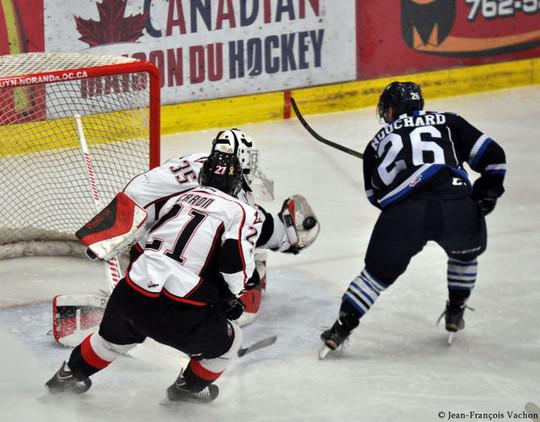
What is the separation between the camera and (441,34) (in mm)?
7605

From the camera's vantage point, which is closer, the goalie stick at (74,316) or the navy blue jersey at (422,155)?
the navy blue jersey at (422,155)

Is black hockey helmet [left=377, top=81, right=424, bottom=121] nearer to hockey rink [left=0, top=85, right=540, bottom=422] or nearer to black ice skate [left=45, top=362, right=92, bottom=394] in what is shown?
hockey rink [left=0, top=85, right=540, bottom=422]

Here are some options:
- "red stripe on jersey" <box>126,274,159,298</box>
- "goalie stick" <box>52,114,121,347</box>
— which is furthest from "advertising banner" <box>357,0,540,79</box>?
"red stripe on jersey" <box>126,274,159,298</box>

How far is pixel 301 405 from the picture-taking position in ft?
14.0

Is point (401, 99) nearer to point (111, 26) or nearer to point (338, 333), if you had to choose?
point (338, 333)

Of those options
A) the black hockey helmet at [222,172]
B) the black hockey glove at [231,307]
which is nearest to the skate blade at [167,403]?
the black hockey glove at [231,307]

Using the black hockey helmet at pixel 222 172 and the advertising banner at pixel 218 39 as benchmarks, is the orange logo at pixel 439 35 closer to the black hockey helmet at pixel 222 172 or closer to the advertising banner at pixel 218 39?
the advertising banner at pixel 218 39

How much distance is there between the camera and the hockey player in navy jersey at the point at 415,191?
4.38m

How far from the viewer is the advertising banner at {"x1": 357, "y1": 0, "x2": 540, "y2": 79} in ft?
24.4

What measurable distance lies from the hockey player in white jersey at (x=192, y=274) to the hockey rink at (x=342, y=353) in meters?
0.34

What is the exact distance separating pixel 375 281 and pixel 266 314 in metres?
0.67

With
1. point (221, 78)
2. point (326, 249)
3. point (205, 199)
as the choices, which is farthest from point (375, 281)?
point (221, 78)

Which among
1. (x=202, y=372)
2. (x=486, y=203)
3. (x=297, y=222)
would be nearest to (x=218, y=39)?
(x=297, y=222)

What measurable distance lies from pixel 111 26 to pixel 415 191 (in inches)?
109
